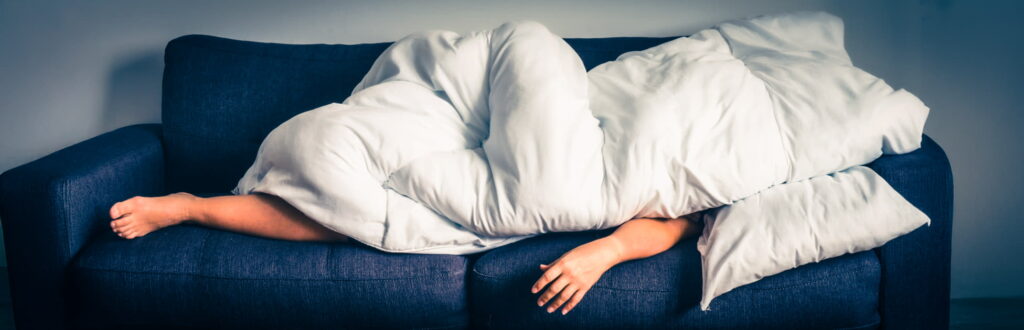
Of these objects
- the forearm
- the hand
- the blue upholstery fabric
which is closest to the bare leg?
the blue upholstery fabric

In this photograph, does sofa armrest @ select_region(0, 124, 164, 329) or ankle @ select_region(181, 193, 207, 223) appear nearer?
sofa armrest @ select_region(0, 124, 164, 329)

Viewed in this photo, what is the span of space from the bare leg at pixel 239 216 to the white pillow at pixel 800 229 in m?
0.77

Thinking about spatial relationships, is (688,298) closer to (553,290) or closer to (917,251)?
(553,290)

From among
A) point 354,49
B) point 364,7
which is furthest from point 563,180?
point 364,7

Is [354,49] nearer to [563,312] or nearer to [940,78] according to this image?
[563,312]

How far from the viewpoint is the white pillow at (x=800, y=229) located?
1.29 metres

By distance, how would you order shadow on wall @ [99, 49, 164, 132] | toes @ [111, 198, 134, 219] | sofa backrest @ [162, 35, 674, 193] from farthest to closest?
shadow on wall @ [99, 49, 164, 132] < sofa backrest @ [162, 35, 674, 193] < toes @ [111, 198, 134, 219]

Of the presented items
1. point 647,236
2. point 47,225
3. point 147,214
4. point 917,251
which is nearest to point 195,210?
point 147,214

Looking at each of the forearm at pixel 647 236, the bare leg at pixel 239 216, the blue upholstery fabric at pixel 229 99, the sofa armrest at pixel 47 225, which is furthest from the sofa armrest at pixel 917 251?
the sofa armrest at pixel 47 225

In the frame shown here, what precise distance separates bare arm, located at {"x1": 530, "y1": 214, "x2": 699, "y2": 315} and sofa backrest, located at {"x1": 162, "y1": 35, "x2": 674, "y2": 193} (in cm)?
60

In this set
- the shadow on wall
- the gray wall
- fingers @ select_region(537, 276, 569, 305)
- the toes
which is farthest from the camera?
the shadow on wall

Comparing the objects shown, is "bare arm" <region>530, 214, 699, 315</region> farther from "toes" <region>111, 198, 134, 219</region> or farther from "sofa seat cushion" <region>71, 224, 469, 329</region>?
"toes" <region>111, 198, 134, 219</region>

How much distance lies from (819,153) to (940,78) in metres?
0.86

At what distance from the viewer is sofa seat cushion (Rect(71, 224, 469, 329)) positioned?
1.35 meters
